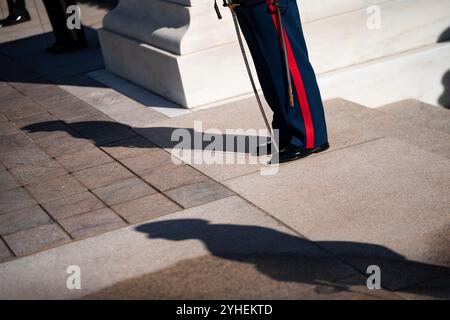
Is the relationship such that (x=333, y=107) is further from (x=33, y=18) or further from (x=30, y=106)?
(x=33, y=18)

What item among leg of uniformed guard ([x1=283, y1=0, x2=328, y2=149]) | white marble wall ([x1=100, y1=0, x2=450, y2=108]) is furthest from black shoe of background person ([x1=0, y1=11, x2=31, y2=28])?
leg of uniformed guard ([x1=283, y1=0, x2=328, y2=149])

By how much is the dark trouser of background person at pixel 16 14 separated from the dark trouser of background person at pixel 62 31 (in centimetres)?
223

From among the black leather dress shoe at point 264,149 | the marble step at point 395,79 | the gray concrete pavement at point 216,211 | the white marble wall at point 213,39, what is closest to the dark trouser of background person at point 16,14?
the white marble wall at point 213,39

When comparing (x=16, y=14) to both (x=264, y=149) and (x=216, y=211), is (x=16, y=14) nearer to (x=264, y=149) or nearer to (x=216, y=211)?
(x=264, y=149)

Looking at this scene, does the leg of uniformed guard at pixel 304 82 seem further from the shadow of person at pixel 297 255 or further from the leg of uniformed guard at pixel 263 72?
the shadow of person at pixel 297 255

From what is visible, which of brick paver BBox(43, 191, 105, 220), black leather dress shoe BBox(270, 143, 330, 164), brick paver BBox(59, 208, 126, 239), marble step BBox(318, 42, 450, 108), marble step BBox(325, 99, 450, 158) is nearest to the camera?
brick paver BBox(59, 208, 126, 239)

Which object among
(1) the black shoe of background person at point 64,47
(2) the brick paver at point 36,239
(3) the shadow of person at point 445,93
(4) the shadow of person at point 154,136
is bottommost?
(3) the shadow of person at point 445,93

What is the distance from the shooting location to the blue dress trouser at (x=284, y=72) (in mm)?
5395

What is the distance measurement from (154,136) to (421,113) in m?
2.42

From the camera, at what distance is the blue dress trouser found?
5.39m

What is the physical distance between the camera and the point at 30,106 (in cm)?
750

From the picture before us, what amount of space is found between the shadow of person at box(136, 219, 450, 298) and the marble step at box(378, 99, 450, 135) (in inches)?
107

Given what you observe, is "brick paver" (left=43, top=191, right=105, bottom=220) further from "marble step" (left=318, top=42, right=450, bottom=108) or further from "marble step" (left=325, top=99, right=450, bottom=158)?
"marble step" (left=318, top=42, right=450, bottom=108)

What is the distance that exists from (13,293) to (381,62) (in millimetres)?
4286
